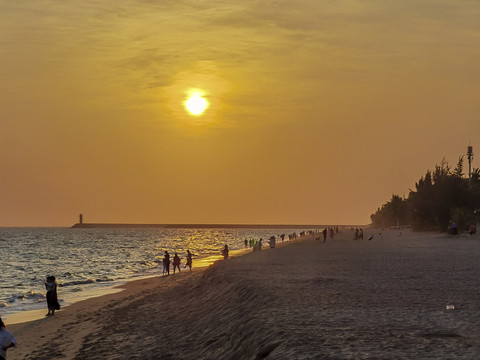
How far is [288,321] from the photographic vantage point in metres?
16.4

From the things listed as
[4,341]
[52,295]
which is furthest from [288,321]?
[52,295]

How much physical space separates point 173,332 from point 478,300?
9.80 meters

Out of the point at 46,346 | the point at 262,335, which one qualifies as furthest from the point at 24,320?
the point at 262,335

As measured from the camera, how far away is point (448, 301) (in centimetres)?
1952

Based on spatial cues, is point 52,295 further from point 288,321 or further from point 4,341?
point 288,321

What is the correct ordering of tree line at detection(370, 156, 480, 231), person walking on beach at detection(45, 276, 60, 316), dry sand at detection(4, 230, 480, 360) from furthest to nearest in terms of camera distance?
tree line at detection(370, 156, 480, 231), person walking on beach at detection(45, 276, 60, 316), dry sand at detection(4, 230, 480, 360)

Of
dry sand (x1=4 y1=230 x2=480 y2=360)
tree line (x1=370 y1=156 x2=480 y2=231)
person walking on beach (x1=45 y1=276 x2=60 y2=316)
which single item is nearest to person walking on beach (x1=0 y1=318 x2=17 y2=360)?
dry sand (x1=4 y1=230 x2=480 y2=360)

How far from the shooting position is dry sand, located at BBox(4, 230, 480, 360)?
1348 cm

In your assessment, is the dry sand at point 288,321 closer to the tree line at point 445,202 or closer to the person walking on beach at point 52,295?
the person walking on beach at point 52,295

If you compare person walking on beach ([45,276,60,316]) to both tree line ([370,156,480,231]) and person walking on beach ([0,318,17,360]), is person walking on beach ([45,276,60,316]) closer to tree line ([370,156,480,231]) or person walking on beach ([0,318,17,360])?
person walking on beach ([0,318,17,360])

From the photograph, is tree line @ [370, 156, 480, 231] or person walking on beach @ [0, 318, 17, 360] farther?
tree line @ [370, 156, 480, 231]

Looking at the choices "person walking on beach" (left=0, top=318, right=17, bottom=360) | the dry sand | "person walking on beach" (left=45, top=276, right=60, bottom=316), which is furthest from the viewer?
"person walking on beach" (left=45, top=276, right=60, bottom=316)

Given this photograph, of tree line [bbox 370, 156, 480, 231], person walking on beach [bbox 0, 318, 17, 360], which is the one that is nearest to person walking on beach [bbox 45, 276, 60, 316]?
person walking on beach [bbox 0, 318, 17, 360]

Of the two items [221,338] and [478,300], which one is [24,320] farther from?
[478,300]
